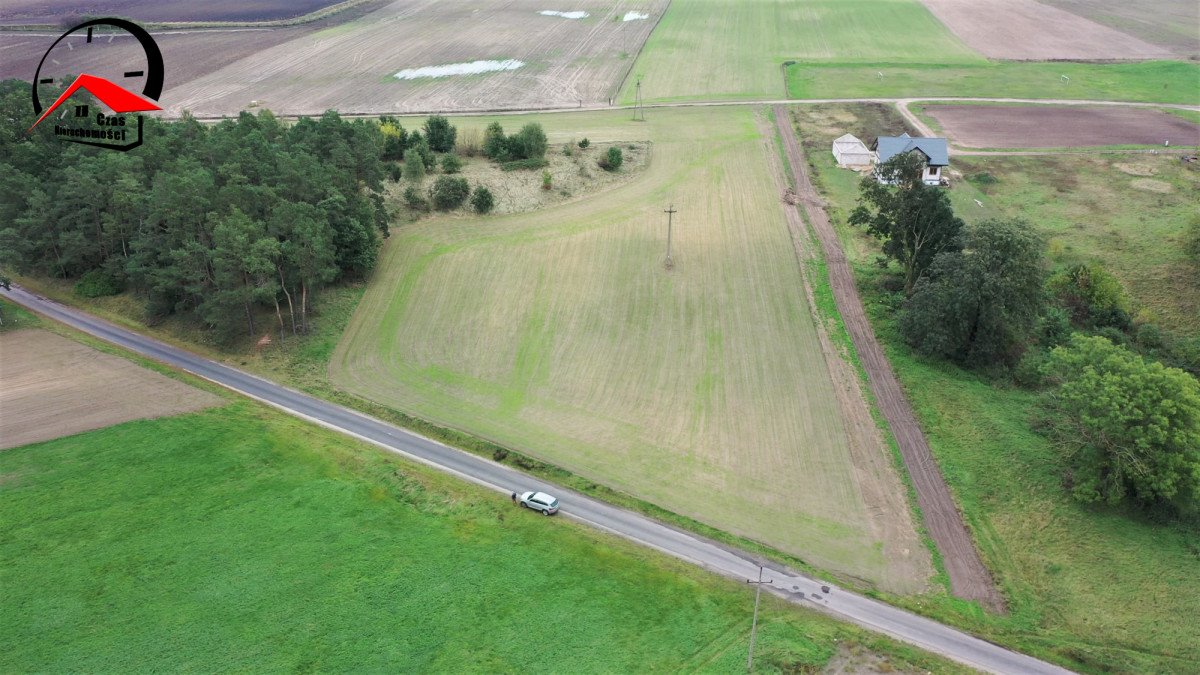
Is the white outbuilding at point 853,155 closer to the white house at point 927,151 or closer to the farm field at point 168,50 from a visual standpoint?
the white house at point 927,151

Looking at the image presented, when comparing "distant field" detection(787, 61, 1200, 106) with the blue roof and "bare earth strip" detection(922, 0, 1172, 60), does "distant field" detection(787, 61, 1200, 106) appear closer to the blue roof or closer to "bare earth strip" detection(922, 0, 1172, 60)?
"bare earth strip" detection(922, 0, 1172, 60)

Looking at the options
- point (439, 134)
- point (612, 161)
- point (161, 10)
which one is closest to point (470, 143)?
point (439, 134)

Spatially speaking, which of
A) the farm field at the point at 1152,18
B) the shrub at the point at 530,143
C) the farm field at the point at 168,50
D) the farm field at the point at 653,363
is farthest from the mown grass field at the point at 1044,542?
the farm field at the point at 168,50

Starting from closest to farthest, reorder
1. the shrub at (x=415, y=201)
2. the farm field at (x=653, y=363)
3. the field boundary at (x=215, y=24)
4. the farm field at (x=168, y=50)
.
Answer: the farm field at (x=653, y=363) < the shrub at (x=415, y=201) < the farm field at (x=168, y=50) < the field boundary at (x=215, y=24)

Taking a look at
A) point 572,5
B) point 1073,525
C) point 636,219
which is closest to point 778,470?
point 1073,525

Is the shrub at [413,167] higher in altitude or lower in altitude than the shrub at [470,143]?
lower

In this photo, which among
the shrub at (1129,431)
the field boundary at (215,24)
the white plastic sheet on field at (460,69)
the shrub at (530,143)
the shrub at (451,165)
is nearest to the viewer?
the shrub at (1129,431)

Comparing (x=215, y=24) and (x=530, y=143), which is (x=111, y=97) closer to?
(x=530, y=143)

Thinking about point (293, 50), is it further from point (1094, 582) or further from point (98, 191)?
point (1094, 582)
